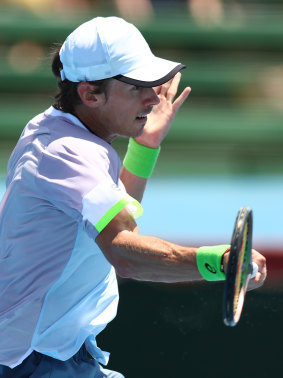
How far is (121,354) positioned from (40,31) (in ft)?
10.9

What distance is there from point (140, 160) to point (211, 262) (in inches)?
38.1

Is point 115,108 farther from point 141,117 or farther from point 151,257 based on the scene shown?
point 151,257

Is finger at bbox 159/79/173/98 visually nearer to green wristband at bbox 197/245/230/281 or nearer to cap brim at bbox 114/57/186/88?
cap brim at bbox 114/57/186/88

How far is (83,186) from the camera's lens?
2186mm

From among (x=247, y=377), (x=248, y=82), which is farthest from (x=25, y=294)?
(x=248, y=82)

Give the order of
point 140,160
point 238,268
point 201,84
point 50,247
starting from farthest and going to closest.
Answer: point 201,84 → point 140,160 → point 50,247 → point 238,268

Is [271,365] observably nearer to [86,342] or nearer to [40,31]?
[86,342]

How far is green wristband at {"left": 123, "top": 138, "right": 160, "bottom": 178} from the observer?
2.97 meters

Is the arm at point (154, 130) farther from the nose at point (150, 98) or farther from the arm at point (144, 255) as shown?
the arm at point (144, 255)

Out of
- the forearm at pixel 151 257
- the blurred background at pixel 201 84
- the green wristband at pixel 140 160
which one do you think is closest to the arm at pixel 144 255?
the forearm at pixel 151 257

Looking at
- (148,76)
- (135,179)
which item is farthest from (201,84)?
(148,76)

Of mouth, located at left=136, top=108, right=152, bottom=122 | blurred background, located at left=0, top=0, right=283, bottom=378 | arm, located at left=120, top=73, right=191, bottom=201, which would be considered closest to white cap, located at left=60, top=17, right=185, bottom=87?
mouth, located at left=136, top=108, right=152, bottom=122

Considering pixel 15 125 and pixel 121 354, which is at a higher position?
pixel 121 354

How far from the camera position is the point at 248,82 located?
6.42 metres
